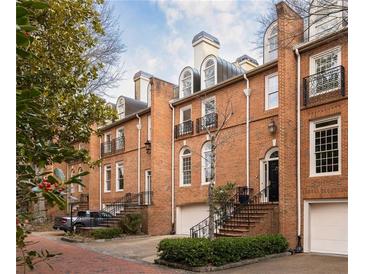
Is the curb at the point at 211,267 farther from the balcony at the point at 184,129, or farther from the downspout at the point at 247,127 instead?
the balcony at the point at 184,129

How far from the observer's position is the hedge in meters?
9.88

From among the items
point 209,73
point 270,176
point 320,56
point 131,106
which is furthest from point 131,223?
point 320,56

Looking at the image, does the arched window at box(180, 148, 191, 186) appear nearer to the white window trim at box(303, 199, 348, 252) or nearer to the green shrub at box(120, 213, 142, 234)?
the green shrub at box(120, 213, 142, 234)

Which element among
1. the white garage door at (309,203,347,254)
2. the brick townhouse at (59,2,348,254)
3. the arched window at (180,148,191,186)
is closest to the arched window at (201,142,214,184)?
the brick townhouse at (59,2,348,254)

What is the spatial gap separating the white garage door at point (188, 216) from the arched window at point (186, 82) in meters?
6.72

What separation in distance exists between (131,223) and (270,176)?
26.6 feet

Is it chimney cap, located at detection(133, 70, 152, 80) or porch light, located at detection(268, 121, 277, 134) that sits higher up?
chimney cap, located at detection(133, 70, 152, 80)

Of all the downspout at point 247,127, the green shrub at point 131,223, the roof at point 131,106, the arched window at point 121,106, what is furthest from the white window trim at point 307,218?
the arched window at point 121,106

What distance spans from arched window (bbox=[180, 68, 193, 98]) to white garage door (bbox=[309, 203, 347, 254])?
10311 mm

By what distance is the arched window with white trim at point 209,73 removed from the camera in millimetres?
18453

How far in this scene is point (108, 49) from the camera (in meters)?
18.1
